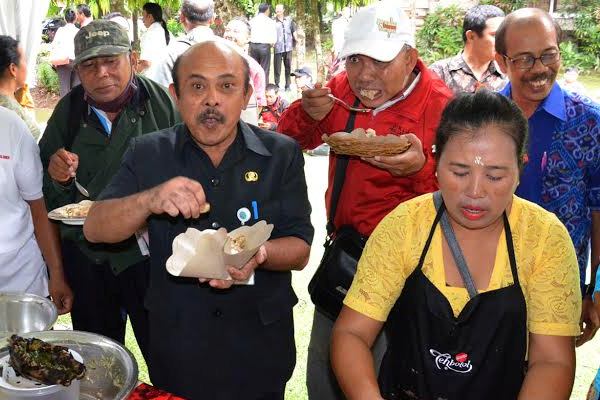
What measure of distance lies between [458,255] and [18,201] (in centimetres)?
195

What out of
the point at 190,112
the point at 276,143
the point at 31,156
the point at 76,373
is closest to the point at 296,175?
the point at 276,143

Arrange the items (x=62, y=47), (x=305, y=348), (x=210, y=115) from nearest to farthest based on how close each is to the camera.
A: 1. (x=210, y=115)
2. (x=305, y=348)
3. (x=62, y=47)

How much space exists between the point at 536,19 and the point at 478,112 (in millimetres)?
1199

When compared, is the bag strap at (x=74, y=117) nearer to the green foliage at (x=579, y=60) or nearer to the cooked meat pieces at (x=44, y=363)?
the cooked meat pieces at (x=44, y=363)

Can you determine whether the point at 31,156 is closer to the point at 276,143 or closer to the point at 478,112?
the point at 276,143

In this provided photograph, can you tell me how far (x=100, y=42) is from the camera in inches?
119

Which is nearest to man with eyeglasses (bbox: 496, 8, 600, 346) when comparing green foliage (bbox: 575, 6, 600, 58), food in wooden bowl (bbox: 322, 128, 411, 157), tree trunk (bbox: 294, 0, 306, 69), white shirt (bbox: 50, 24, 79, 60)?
food in wooden bowl (bbox: 322, 128, 411, 157)

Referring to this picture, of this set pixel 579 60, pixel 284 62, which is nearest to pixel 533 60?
pixel 284 62

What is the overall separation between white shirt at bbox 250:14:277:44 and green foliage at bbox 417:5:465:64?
18.9 ft

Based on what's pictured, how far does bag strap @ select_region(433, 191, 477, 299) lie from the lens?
1.85 metres

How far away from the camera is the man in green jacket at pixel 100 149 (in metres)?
2.92

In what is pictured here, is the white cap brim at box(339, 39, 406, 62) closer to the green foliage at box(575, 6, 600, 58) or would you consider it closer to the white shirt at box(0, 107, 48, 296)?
the white shirt at box(0, 107, 48, 296)

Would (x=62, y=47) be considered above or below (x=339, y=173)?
above

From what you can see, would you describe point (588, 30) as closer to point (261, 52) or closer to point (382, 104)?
point (261, 52)
